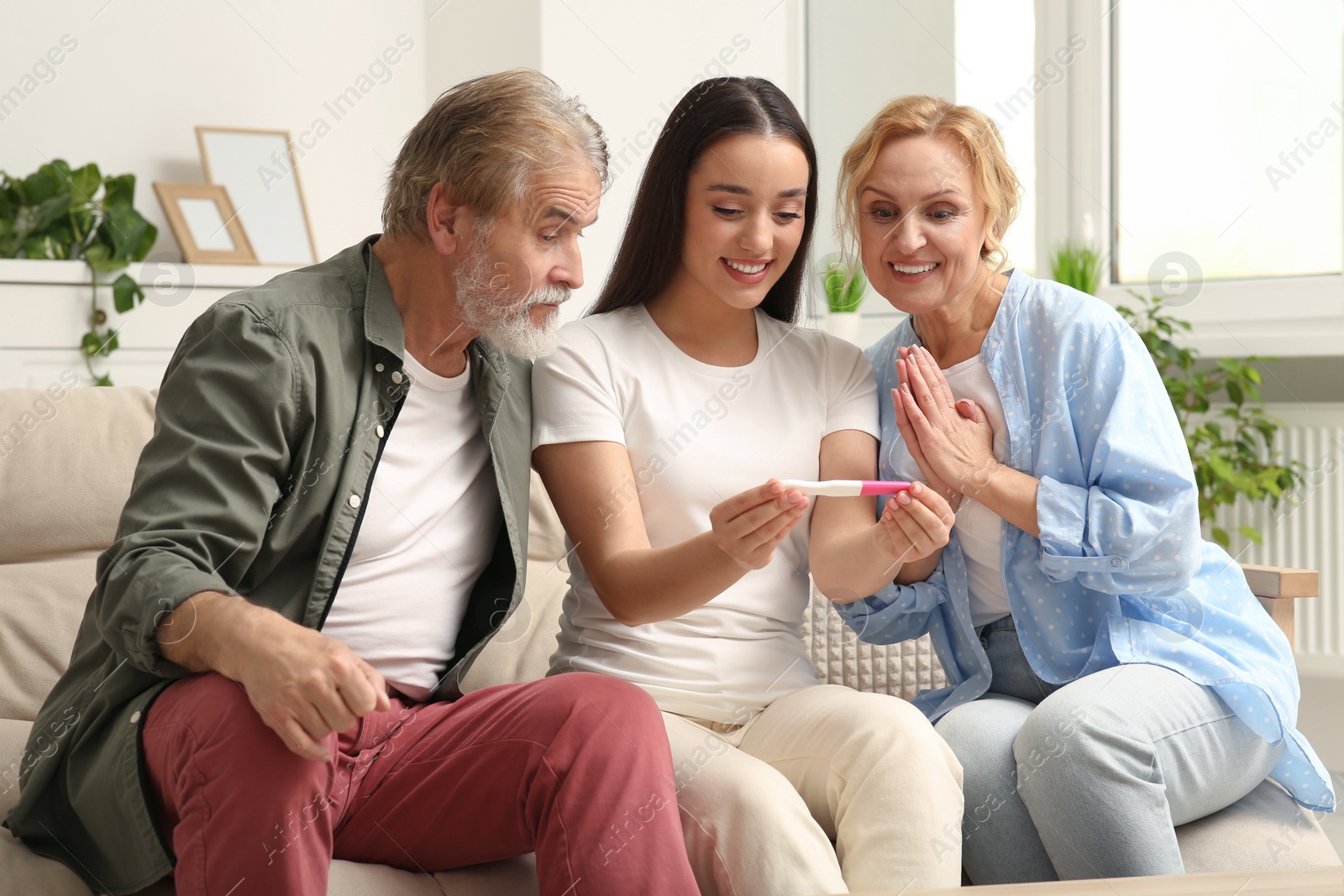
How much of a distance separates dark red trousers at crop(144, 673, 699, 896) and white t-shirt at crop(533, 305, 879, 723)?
9.2 inches

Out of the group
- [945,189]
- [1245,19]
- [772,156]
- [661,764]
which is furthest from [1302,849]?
[1245,19]

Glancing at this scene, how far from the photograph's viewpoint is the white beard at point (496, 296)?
1288mm

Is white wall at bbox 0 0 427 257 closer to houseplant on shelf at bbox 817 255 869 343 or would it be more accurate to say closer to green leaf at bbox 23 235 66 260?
green leaf at bbox 23 235 66 260

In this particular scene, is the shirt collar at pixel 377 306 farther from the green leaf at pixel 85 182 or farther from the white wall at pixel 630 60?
the green leaf at pixel 85 182

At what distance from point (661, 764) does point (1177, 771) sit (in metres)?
0.61

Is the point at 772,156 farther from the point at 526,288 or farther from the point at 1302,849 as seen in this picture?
the point at 1302,849

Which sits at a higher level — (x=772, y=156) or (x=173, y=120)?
(x=173, y=120)

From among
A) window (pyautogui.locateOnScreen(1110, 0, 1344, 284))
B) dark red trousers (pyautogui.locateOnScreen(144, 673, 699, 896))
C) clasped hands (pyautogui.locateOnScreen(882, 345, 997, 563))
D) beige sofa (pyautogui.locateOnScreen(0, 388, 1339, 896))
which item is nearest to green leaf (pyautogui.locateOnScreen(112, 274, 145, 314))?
beige sofa (pyautogui.locateOnScreen(0, 388, 1339, 896))

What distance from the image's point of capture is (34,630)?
1.56 meters

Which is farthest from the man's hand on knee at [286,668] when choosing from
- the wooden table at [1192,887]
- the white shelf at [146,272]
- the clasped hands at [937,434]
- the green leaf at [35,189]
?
the green leaf at [35,189]

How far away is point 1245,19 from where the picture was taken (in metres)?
3.02

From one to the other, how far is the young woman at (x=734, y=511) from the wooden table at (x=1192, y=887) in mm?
164

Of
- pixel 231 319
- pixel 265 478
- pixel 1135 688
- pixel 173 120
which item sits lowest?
pixel 1135 688

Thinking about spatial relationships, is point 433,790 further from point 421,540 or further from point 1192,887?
point 1192,887
